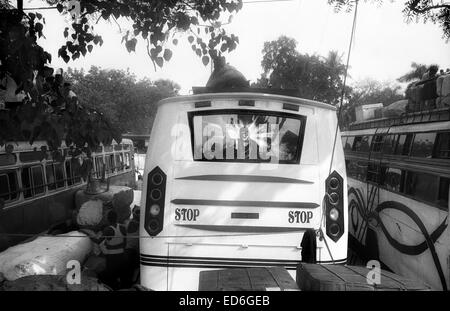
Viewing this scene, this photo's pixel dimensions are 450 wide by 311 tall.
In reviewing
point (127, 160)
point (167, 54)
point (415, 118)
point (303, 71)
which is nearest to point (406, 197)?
point (415, 118)

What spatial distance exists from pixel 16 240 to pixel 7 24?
408cm

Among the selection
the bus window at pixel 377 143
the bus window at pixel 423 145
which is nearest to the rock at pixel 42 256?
the bus window at pixel 423 145

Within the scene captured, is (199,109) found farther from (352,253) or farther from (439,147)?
(352,253)

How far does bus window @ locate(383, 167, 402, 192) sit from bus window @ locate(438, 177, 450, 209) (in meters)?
1.17

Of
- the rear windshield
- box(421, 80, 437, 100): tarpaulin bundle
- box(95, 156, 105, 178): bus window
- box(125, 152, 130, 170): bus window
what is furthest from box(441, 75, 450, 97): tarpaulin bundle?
box(125, 152, 130, 170): bus window

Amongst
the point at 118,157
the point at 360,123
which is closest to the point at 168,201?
the point at 360,123

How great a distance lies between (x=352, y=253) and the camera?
22.9 feet

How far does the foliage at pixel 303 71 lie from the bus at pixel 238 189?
1237cm

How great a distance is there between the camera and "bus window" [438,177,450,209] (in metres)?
3.86

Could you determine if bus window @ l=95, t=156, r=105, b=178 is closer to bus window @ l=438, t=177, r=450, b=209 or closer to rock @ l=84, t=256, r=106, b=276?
rock @ l=84, t=256, r=106, b=276

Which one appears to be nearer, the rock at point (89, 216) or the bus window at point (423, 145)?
the bus window at point (423, 145)

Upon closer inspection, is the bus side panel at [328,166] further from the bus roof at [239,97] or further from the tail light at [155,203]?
the tail light at [155,203]

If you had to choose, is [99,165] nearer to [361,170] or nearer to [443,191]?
[361,170]

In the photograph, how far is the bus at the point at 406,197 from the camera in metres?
3.99
